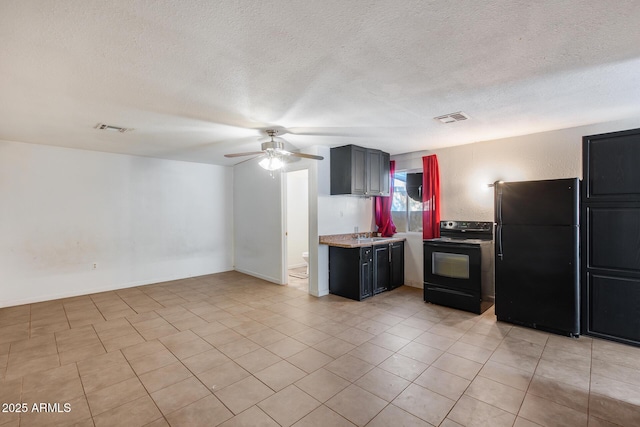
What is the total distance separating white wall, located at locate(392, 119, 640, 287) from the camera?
388cm

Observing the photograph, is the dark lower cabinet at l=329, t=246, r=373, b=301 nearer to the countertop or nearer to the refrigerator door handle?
the countertop

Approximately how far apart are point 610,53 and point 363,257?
345 centimetres

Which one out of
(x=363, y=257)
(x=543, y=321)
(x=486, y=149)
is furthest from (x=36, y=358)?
(x=486, y=149)

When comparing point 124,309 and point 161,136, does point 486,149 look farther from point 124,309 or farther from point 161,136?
point 124,309

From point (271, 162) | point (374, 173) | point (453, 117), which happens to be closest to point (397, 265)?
point (374, 173)

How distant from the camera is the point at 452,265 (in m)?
4.27

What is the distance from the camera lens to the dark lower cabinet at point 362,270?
464cm

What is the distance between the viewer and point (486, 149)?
4.57 m

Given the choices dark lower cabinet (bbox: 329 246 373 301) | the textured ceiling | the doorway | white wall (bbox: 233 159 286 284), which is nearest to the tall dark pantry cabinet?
the textured ceiling

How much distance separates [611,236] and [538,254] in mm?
683

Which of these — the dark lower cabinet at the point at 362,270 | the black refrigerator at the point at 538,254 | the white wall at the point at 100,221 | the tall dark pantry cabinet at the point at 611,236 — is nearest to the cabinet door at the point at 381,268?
the dark lower cabinet at the point at 362,270

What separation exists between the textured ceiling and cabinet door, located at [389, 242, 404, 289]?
2328 millimetres

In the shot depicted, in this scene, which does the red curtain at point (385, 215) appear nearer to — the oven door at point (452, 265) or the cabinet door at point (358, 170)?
the cabinet door at point (358, 170)

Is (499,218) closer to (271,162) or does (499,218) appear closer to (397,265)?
(397,265)
